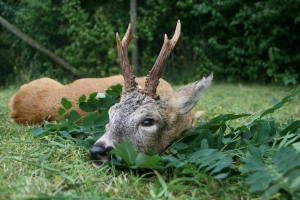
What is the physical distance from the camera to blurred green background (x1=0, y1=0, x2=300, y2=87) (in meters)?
9.90

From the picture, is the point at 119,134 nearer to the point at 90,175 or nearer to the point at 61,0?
the point at 90,175

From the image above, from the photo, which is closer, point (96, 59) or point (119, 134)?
point (119, 134)

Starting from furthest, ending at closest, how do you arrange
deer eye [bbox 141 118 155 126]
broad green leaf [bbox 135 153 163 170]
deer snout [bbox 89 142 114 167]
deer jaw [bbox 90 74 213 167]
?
deer eye [bbox 141 118 155 126] < deer jaw [bbox 90 74 213 167] < deer snout [bbox 89 142 114 167] < broad green leaf [bbox 135 153 163 170]

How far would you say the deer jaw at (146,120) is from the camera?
2918 mm

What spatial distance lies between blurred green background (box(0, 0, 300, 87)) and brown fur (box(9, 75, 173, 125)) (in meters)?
5.31

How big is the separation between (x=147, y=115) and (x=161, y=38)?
27.6 feet

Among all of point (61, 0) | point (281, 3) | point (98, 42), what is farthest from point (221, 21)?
point (61, 0)

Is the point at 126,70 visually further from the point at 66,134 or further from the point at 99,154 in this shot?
the point at 99,154

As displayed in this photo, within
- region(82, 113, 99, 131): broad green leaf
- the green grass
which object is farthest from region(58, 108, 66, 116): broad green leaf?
the green grass

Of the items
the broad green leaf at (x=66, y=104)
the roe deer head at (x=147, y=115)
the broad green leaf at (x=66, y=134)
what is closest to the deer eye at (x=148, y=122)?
the roe deer head at (x=147, y=115)

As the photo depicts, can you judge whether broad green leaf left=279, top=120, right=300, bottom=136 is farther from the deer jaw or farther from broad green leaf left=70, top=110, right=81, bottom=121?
broad green leaf left=70, top=110, right=81, bottom=121

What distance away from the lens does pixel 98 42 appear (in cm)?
A: 1039

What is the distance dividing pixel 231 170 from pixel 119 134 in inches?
37.0

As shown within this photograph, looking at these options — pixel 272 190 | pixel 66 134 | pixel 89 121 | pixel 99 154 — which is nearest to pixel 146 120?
pixel 99 154
